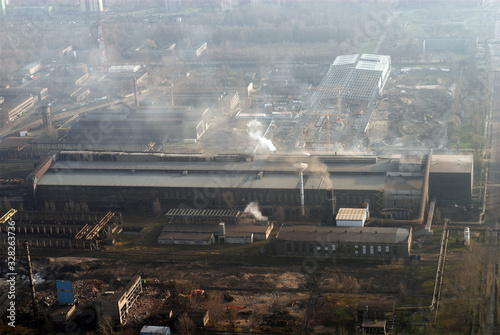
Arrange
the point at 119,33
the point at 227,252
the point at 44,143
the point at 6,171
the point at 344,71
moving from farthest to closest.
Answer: the point at 119,33 < the point at 344,71 < the point at 44,143 < the point at 6,171 < the point at 227,252

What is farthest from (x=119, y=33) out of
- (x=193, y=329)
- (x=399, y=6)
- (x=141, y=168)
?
(x=193, y=329)

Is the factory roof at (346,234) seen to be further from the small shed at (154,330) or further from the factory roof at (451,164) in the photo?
the small shed at (154,330)

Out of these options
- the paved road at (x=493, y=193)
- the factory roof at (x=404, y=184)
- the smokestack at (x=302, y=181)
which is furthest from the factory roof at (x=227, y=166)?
the paved road at (x=493, y=193)

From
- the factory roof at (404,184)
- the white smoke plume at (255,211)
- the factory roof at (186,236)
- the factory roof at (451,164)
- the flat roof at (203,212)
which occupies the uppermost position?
the factory roof at (451,164)

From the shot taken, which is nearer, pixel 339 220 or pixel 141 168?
pixel 339 220

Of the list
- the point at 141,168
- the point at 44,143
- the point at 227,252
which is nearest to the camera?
the point at 227,252

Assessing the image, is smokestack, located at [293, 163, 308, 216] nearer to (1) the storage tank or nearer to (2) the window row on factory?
(2) the window row on factory

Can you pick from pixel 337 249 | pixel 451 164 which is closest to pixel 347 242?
pixel 337 249

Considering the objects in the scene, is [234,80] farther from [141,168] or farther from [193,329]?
[193,329]
